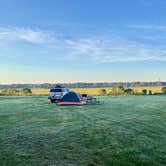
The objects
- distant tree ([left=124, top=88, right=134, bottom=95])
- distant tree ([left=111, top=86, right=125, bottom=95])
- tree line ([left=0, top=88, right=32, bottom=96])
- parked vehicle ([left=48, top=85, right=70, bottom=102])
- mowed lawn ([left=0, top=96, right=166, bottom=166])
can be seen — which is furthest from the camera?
tree line ([left=0, top=88, right=32, bottom=96])

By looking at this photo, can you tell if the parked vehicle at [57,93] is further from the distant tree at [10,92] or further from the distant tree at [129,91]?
the distant tree at [10,92]

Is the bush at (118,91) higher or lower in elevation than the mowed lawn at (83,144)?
higher

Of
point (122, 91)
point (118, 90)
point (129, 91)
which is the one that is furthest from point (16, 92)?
point (129, 91)

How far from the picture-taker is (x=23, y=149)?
338 inches

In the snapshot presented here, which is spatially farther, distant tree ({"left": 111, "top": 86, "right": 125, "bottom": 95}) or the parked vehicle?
distant tree ({"left": 111, "top": 86, "right": 125, "bottom": 95})

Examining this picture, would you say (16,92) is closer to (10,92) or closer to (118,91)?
(10,92)

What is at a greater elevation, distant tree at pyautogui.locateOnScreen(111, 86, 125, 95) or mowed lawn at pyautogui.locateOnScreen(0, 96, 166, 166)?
distant tree at pyautogui.locateOnScreen(111, 86, 125, 95)

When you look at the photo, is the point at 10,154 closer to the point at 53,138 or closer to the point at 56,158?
the point at 56,158

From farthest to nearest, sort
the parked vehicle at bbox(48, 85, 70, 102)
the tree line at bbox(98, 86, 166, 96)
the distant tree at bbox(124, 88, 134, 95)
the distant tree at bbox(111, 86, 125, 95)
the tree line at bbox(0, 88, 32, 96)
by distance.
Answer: the tree line at bbox(0, 88, 32, 96) < the distant tree at bbox(111, 86, 125, 95) < the distant tree at bbox(124, 88, 134, 95) < the tree line at bbox(98, 86, 166, 96) < the parked vehicle at bbox(48, 85, 70, 102)

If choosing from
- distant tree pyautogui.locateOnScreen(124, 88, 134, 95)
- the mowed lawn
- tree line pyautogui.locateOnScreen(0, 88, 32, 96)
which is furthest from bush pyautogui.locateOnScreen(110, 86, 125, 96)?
the mowed lawn

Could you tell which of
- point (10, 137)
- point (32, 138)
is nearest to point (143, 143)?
point (32, 138)

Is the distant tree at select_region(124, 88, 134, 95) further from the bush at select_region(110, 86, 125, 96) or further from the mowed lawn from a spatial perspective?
the mowed lawn

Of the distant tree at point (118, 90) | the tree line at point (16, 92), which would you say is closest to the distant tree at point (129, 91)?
the distant tree at point (118, 90)

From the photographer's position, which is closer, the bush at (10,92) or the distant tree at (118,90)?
the distant tree at (118,90)
